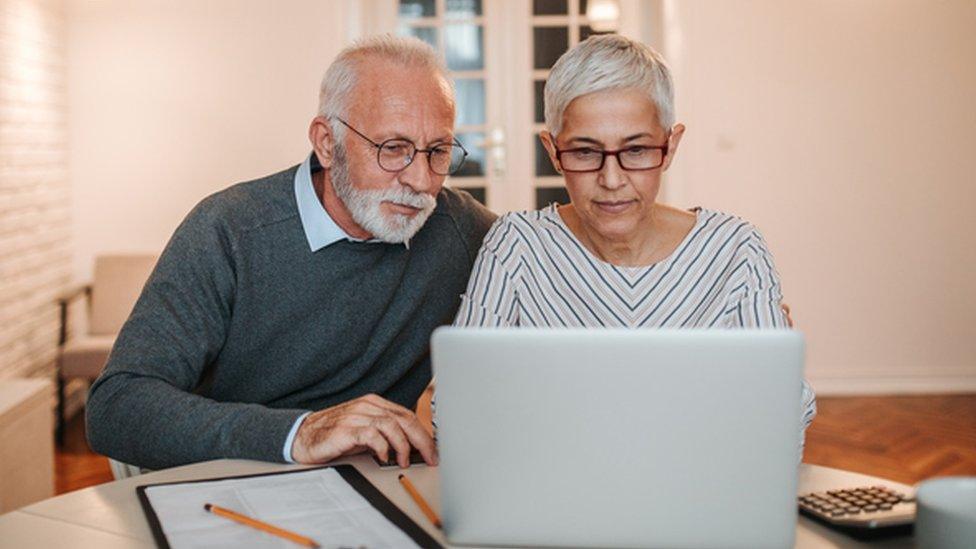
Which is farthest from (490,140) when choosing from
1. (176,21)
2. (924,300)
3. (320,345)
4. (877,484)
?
(877,484)

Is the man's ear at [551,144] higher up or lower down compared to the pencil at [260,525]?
higher up

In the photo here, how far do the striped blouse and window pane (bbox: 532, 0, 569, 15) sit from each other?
3835 mm

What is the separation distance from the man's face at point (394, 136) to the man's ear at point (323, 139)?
67 mm

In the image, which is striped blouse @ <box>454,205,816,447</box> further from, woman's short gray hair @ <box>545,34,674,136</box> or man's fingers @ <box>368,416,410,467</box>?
man's fingers @ <box>368,416,410,467</box>

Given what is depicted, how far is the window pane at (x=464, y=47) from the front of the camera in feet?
17.7

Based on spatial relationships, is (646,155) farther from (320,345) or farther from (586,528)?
(586,528)

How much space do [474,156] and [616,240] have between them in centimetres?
383

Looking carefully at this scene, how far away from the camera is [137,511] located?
3.85ft

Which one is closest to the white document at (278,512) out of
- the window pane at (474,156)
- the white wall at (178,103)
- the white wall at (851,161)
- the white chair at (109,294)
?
the white chair at (109,294)

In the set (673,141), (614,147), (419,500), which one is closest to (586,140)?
→ (614,147)

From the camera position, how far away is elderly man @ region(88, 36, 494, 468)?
5.80ft

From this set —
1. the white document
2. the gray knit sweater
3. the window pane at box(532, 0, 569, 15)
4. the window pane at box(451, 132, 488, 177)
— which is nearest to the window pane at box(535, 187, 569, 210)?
the window pane at box(451, 132, 488, 177)

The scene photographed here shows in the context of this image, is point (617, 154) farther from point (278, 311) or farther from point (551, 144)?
point (278, 311)

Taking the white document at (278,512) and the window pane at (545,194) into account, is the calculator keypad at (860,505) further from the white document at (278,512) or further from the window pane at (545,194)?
the window pane at (545,194)
